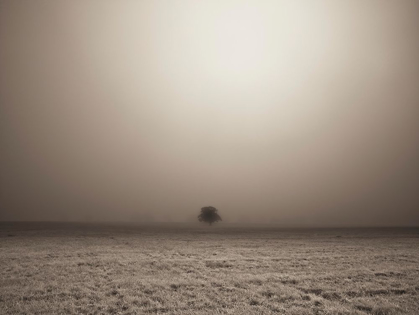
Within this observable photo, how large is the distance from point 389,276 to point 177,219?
6021 inches

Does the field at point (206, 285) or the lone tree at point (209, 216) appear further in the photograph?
the lone tree at point (209, 216)

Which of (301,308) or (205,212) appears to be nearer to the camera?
(301,308)

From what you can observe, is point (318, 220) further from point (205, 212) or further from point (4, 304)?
point (4, 304)

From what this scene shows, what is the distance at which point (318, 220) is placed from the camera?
13112 centimetres

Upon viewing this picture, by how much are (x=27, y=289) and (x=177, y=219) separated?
15363 centimetres

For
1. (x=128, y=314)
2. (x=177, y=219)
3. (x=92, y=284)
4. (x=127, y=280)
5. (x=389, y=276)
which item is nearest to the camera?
(x=128, y=314)

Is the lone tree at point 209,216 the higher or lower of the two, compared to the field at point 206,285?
higher

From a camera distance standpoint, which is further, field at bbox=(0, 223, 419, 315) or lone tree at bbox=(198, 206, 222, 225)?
lone tree at bbox=(198, 206, 222, 225)

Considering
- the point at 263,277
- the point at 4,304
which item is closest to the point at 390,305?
the point at 263,277

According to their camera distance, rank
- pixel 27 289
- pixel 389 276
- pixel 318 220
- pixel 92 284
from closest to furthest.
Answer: pixel 27 289 < pixel 92 284 < pixel 389 276 < pixel 318 220

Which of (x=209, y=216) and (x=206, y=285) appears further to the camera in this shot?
(x=209, y=216)

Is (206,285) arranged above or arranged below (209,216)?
below

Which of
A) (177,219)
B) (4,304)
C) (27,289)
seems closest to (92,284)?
(27,289)

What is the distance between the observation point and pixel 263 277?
14180 mm
